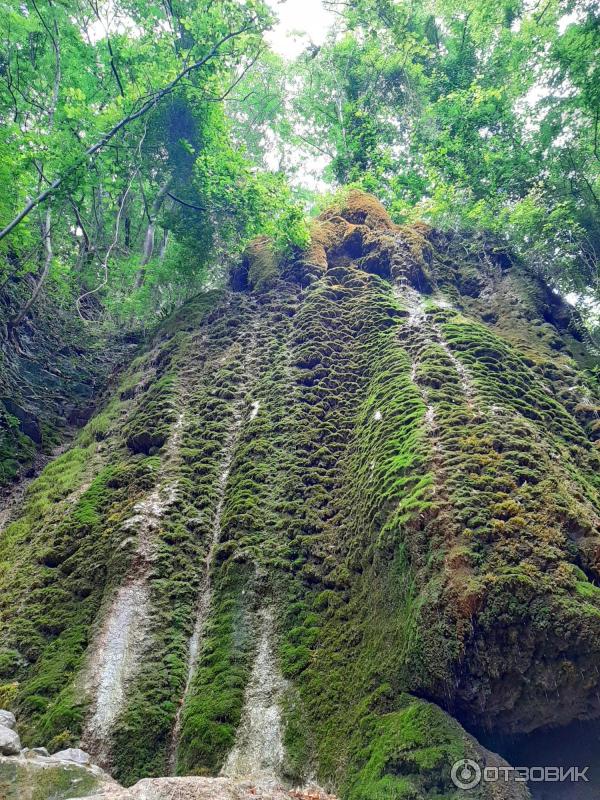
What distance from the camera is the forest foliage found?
11898 millimetres

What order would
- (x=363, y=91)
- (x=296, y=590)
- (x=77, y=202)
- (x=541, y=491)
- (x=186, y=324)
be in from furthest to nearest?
(x=363, y=91), (x=186, y=324), (x=77, y=202), (x=296, y=590), (x=541, y=491)

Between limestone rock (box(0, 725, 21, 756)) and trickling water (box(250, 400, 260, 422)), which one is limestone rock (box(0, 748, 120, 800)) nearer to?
limestone rock (box(0, 725, 21, 756))

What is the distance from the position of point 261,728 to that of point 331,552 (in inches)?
99.5

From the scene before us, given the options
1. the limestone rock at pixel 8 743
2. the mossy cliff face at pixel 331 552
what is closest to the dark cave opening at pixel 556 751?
the mossy cliff face at pixel 331 552

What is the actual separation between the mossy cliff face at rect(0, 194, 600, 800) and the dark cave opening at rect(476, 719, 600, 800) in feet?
0.53

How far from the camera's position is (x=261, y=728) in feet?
19.2

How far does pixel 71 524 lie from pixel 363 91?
2140 centimetres

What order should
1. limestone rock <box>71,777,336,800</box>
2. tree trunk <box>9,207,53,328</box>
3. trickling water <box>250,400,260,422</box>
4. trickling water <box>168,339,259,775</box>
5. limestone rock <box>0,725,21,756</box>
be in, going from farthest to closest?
tree trunk <box>9,207,53,328</box> → trickling water <box>250,400,260,422</box> → trickling water <box>168,339,259,775</box> → limestone rock <box>0,725,21,756</box> → limestone rock <box>71,777,336,800</box>

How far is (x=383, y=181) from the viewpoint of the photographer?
2031cm

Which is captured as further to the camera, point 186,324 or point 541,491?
point 186,324

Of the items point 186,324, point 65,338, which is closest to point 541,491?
point 186,324

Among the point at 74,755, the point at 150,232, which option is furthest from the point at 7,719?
the point at 150,232

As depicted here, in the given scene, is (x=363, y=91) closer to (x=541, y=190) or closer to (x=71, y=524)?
(x=541, y=190)

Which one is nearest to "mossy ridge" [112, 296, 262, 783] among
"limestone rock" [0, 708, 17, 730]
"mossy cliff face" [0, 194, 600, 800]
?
"mossy cliff face" [0, 194, 600, 800]
